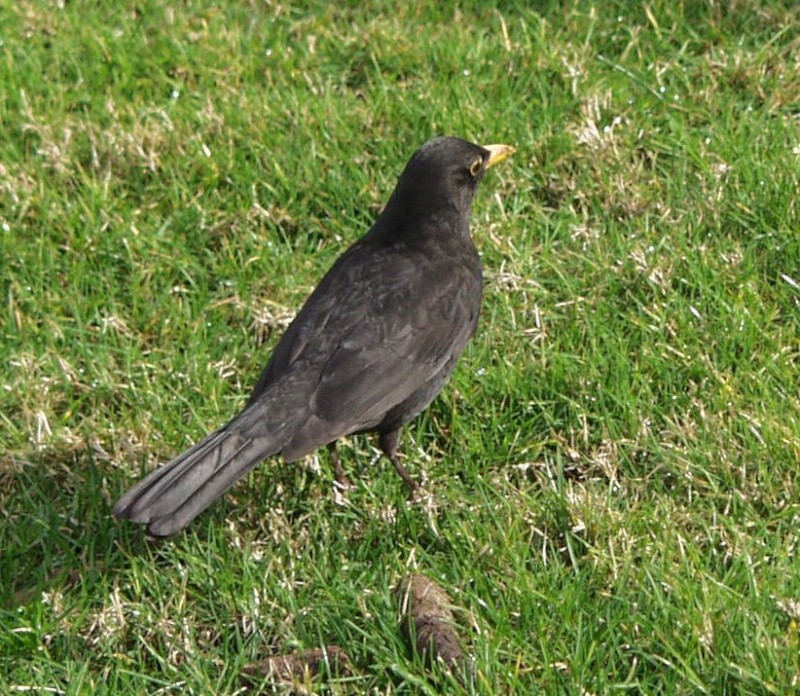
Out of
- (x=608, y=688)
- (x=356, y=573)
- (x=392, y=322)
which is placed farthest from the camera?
(x=392, y=322)

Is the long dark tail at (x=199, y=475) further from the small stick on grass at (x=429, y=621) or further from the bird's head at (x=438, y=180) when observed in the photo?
the bird's head at (x=438, y=180)

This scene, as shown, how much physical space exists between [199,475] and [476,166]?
194 centimetres

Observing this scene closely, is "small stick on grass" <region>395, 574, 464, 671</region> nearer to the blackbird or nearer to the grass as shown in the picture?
the grass

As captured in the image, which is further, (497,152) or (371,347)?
(497,152)

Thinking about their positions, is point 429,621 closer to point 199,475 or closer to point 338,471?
point 199,475

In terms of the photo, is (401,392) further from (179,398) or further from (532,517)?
(179,398)

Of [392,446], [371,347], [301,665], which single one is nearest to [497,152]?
[371,347]

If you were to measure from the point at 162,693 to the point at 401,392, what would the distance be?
1343 millimetres

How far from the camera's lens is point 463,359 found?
5.84 meters

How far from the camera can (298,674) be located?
14.9ft

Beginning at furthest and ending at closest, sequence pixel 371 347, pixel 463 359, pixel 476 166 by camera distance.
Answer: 1. pixel 476 166
2. pixel 463 359
3. pixel 371 347

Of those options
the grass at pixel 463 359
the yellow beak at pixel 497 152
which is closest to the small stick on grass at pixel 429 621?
the grass at pixel 463 359

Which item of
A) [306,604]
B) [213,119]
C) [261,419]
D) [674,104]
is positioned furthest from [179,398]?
[674,104]

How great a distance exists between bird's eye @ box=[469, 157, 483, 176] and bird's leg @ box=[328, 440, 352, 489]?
1287mm
